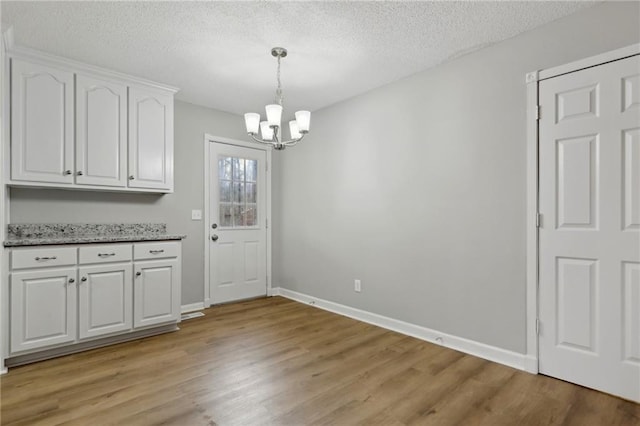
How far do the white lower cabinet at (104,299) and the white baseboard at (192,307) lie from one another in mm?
920

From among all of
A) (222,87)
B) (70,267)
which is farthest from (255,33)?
(70,267)

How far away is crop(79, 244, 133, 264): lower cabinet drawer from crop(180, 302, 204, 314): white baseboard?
1.14 m

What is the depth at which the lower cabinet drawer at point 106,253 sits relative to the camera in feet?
9.10

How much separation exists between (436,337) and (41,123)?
3.83 m

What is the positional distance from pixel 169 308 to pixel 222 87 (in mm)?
2327

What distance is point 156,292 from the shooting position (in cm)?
315

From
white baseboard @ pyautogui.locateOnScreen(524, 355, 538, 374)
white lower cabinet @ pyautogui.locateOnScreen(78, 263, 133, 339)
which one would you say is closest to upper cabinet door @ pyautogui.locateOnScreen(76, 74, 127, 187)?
white lower cabinet @ pyautogui.locateOnScreen(78, 263, 133, 339)

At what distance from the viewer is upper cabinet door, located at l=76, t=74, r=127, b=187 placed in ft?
9.62

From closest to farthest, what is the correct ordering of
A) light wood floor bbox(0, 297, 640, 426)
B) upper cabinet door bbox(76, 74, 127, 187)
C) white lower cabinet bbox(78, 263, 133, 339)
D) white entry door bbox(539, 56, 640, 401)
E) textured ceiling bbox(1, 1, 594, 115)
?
light wood floor bbox(0, 297, 640, 426) < white entry door bbox(539, 56, 640, 401) < textured ceiling bbox(1, 1, 594, 115) < white lower cabinet bbox(78, 263, 133, 339) < upper cabinet door bbox(76, 74, 127, 187)

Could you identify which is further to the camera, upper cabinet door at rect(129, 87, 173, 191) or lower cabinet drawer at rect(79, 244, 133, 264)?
upper cabinet door at rect(129, 87, 173, 191)

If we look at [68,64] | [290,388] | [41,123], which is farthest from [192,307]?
[68,64]

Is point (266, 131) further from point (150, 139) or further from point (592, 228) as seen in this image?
point (592, 228)

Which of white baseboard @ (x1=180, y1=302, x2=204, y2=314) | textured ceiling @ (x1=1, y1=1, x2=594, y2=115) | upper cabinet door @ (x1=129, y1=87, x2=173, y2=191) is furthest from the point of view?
white baseboard @ (x1=180, y1=302, x2=204, y2=314)

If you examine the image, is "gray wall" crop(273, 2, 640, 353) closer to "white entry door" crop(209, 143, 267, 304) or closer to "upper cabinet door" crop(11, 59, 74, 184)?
"white entry door" crop(209, 143, 267, 304)
